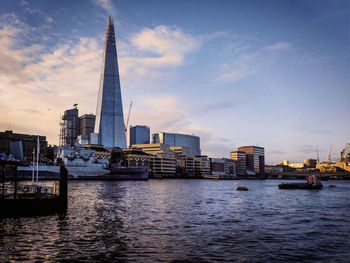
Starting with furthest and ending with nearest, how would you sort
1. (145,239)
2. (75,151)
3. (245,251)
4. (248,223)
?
(75,151) < (248,223) < (145,239) < (245,251)

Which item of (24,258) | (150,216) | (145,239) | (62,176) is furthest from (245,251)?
(62,176)

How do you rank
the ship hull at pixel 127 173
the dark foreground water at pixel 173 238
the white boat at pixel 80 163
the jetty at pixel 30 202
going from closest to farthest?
the dark foreground water at pixel 173 238
the jetty at pixel 30 202
the white boat at pixel 80 163
the ship hull at pixel 127 173

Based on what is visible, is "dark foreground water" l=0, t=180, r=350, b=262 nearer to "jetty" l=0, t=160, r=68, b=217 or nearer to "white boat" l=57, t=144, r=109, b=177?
"jetty" l=0, t=160, r=68, b=217

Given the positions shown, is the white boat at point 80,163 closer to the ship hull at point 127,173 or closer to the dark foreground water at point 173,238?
the ship hull at point 127,173

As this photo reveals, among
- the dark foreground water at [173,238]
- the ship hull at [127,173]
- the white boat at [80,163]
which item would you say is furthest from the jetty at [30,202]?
the ship hull at [127,173]

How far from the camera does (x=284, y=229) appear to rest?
2955 centimetres

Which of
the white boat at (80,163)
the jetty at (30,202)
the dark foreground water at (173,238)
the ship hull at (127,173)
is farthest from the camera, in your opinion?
the ship hull at (127,173)

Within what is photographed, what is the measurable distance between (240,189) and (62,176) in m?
72.8

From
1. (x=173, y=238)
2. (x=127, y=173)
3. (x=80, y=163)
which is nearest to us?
(x=173, y=238)

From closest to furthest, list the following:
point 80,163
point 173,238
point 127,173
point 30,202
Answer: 1. point 173,238
2. point 30,202
3. point 80,163
4. point 127,173

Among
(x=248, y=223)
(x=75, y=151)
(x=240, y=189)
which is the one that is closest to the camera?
(x=248, y=223)

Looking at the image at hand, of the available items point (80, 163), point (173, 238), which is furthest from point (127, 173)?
point (173, 238)

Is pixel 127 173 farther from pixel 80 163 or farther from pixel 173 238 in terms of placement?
pixel 173 238

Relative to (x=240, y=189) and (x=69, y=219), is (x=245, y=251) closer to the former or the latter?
(x=69, y=219)
